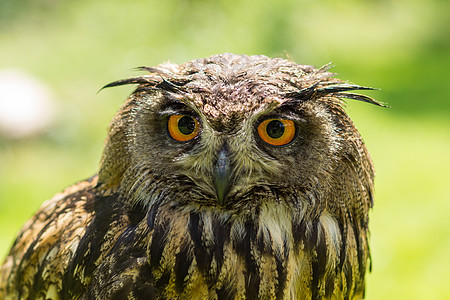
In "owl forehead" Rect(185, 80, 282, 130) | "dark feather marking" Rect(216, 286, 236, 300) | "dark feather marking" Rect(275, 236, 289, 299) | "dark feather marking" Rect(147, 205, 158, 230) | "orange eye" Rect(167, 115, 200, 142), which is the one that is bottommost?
"dark feather marking" Rect(216, 286, 236, 300)

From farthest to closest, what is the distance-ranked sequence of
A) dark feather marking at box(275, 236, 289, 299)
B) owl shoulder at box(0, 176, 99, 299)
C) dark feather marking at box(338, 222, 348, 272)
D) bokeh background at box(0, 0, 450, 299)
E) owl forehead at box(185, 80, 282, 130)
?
bokeh background at box(0, 0, 450, 299)
owl shoulder at box(0, 176, 99, 299)
dark feather marking at box(338, 222, 348, 272)
dark feather marking at box(275, 236, 289, 299)
owl forehead at box(185, 80, 282, 130)

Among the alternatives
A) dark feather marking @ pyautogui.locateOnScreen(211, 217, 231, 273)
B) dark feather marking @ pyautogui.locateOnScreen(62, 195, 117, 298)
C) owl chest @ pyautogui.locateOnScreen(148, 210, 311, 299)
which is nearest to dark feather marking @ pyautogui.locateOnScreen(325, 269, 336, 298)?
owl chest @ pyautogui.locateOnScreen(148, 210, 311, 299)

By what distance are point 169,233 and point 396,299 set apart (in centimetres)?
266

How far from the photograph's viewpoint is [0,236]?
437 centimetres

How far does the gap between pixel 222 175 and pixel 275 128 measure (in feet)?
0.68

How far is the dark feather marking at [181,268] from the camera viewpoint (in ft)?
5.48

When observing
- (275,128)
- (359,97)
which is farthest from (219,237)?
(359,97)

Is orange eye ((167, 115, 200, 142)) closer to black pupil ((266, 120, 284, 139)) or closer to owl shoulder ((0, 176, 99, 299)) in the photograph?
black pupil ((266, 120, 284, 139))

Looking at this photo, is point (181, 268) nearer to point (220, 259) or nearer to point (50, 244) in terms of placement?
point (220, 259)

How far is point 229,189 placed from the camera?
1.65m

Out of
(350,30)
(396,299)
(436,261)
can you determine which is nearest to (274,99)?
(396,299)

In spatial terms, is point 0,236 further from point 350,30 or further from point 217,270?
point 350,30

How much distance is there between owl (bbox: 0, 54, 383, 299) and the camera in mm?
1645

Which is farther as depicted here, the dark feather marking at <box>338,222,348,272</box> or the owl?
the dark feather marking at <box>338,222,348,272</box>
